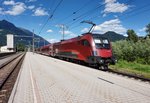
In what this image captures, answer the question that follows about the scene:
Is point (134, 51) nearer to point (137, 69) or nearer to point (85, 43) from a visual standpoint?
point (137, 69)

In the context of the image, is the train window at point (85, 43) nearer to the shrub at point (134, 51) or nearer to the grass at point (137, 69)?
the grass at point (137, 69)

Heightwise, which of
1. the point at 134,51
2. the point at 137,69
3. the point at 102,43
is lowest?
the point at 137,69

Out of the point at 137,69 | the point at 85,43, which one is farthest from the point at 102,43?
the point at 137,69

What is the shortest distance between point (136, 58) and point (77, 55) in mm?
8406

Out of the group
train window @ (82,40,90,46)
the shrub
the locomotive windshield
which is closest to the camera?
the locomotive windshield

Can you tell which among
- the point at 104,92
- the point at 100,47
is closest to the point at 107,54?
A: the point at 100,47

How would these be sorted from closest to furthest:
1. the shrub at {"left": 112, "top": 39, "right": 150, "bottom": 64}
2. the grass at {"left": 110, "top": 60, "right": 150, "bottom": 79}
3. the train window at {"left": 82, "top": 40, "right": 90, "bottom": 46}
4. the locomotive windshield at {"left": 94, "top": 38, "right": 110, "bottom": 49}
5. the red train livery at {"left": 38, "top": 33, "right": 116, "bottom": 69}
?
the grass at {"left": 110, "top": 60, "right": 150, "bottom": 79} → the red train livery at {"left": 38, "top": 33, "right": 116, "bottom": 69} → the locomotive windshield at {"left": 94, "top": 38, "right": 110, "bottom": 49} → the train window at {"left": 82, "top": 40, "right": 90, "bottom": 46} → the shrub at {"left": 112, "top": 39, "right": 150, "bottom": 64}

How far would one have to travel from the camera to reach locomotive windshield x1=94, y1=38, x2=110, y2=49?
21.0 m

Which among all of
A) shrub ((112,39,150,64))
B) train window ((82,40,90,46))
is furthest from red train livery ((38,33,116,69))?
shrub ((112,39,150,64))

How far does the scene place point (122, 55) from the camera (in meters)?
31.8

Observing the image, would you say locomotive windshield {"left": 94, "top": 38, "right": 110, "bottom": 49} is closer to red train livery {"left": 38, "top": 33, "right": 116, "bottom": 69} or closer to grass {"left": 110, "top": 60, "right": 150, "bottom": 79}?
red train livery {"left": 38, "top": 33, "right": 116, "bottom": 69}

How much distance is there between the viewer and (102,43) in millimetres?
21406

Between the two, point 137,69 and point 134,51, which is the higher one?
point 134,51

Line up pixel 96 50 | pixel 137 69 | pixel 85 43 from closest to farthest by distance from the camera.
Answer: pixel 137 69 < pixel 96 50 < pixel 85 43
